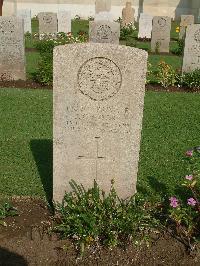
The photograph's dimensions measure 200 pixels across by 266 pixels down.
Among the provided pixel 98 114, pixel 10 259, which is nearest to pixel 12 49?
pixel 98 114

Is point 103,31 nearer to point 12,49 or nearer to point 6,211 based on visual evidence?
point 12,49

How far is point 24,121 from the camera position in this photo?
23.8 feet

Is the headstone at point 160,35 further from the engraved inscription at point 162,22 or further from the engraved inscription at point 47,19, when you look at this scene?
the engraved inscription at point 47,19

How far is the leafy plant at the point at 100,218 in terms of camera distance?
3551 millimetres

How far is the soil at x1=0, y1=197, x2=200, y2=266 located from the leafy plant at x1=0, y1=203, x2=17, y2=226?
125mm

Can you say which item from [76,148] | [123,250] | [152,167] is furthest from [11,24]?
[123,250]

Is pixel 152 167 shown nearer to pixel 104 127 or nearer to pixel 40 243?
pixel 104 127

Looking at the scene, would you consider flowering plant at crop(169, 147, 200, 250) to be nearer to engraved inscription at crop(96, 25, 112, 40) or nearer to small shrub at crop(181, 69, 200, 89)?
small shrub at crop(181, 69, 200, 89)

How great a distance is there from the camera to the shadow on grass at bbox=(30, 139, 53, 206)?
4.76 metres

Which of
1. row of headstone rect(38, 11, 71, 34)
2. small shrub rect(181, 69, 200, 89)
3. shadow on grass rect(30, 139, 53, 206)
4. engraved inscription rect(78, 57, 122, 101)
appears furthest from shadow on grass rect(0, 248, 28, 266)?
row of headstone rect(38, 11, 71, 34)

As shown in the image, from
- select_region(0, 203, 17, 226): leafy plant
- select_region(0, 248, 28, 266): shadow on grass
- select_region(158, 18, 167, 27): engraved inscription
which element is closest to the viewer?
select_region(0, 248, 28, 266): shadow on grass

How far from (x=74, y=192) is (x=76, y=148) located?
1.55 ft

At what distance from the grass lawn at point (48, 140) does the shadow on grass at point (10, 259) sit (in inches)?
44.5

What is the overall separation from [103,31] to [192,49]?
115 inches
